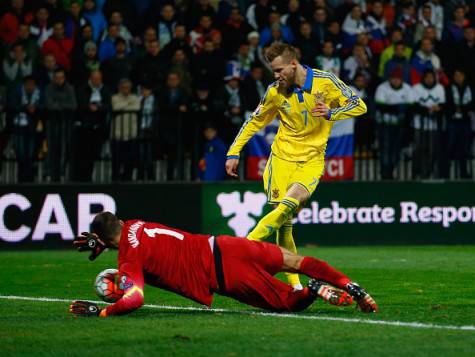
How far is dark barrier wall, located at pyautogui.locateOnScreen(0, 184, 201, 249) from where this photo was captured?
18078 millimetres

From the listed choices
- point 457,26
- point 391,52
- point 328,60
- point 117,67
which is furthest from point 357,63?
point 117,67

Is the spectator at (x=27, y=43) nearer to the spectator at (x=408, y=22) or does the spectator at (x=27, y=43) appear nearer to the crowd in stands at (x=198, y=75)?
the crowd in stands at (x=198, y=75)

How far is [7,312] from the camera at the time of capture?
35.0 feet

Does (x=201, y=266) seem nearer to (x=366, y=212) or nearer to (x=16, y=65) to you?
(x=366, y=212)

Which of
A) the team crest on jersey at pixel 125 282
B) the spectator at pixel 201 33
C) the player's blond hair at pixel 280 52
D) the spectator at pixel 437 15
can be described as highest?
the spectator at pixel 437 15

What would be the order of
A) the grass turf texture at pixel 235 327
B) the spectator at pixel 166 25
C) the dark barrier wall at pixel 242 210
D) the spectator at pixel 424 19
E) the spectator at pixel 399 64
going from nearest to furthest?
the grass turf texture at pixel 235 327, the dark barrier wall at pixel 242 210, the spectator at pixel 399 64, the spectator at pixel 166 25, the spectator at pixel 424 19

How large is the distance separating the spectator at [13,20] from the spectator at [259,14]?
417cm

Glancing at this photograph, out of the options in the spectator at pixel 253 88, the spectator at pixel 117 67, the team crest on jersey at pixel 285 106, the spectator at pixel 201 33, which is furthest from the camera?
the spectator at pixel 201 33

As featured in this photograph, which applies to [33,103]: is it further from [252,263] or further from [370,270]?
[252,263]

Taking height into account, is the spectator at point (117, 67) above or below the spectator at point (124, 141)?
above

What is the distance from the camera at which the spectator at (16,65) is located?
66.6ft

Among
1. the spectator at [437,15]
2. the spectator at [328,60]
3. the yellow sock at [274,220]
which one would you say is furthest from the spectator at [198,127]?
the yellow sock at [274,220]

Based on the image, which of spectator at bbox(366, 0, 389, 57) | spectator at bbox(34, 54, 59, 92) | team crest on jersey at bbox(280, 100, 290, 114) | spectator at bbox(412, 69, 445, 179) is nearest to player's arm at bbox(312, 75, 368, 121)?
team crest on jersey at bbox(280, 100, 290, 114)

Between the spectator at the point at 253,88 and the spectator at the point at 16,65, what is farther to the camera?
the spectator at the point at 16,65
